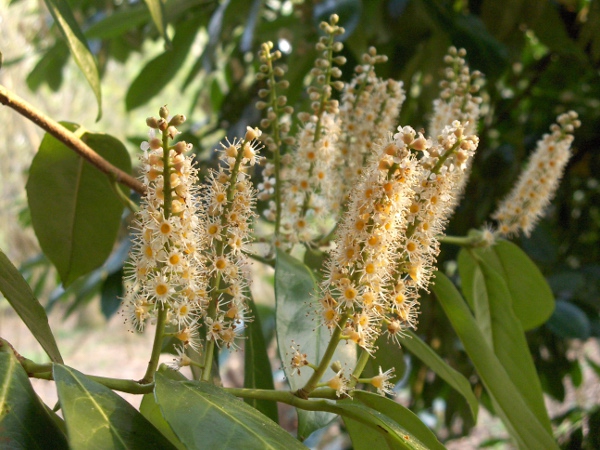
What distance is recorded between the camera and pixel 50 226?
98cm

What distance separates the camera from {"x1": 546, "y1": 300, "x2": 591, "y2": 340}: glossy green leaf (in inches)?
56.6

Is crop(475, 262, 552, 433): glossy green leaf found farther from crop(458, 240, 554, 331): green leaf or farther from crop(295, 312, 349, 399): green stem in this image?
crop(295, 312, 349, 399): green stem

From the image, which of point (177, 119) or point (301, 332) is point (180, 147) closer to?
point (177, 119)

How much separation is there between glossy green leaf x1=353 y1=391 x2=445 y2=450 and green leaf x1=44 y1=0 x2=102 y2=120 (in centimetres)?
59

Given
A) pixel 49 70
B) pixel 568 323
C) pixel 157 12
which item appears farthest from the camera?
pixel 49 70

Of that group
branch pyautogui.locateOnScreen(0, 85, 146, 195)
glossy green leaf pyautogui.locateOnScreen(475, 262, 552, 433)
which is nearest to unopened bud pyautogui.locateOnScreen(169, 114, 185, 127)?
branch pyautogui.locateOnScreen(0, 85, 146, 195)

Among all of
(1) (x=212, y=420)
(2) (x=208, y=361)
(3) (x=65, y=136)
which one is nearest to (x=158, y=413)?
(2) (x=208, y=361)

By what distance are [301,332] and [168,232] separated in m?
0.20

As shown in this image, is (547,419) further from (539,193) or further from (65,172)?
(65,172)

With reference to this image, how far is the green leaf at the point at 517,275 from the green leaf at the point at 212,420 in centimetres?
56

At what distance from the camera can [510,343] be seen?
910mm

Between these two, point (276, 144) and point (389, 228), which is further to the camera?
point (276, 144)

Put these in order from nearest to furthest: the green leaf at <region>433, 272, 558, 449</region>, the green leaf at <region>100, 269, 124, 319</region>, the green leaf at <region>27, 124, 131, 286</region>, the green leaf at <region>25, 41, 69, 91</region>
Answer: the green leaf at <region>433, 272, 558, 449</region>, the green leaf at <region>27, 124, 131, 286</region>, the green leaf at <region>100, 269, 124, 319</region>, the green leaf at <region>25, 41, 69, 91</region>

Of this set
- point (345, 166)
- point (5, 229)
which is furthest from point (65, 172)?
point (5, 229)
